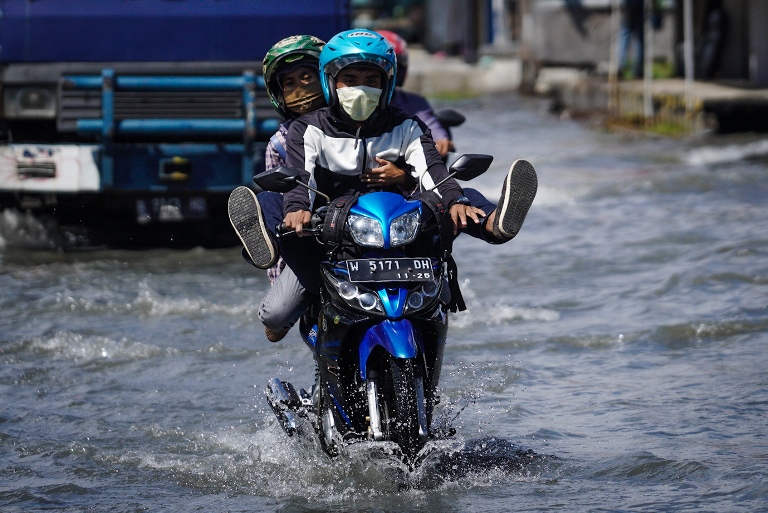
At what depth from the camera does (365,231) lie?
479cm

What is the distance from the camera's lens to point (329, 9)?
10414mm

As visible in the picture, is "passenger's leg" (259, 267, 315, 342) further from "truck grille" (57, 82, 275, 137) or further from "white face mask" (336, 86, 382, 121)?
"truck grille" (57, 82, 275, 137)

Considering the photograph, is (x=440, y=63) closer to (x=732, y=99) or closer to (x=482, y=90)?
(x=482, y=90)

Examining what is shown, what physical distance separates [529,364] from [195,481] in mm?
2500

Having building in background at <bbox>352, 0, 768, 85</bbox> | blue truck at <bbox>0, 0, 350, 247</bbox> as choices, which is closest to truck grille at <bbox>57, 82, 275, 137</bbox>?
blue truck at <bbox>0, 0, 350, 247</bbox>

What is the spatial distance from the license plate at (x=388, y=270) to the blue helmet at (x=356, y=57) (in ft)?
2.37

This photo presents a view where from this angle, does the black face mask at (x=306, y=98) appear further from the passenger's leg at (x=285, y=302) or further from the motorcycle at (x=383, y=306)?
the motorcycle at (x=383, y=306)

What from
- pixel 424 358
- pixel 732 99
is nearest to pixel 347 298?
pixel 424 358

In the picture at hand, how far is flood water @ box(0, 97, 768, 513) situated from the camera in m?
5.18

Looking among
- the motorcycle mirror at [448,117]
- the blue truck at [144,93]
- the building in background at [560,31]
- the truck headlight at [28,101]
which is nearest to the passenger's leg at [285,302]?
the motorcycle mirror at [448,117]

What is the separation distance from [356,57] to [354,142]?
328 millimetres

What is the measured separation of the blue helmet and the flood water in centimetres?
139

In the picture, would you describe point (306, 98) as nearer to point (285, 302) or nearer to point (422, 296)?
point (285, 302)

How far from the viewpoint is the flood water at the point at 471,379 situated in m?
5.18
